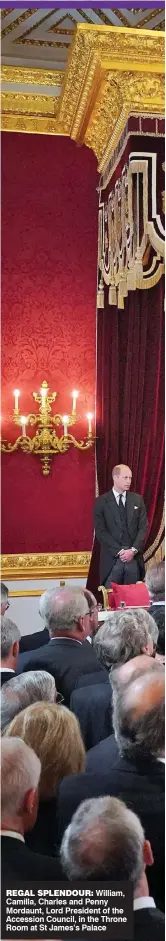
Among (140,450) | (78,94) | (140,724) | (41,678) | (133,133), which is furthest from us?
(140,450)

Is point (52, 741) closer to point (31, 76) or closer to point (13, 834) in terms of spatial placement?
point (13, 834)

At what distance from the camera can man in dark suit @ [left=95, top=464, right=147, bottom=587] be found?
5.31m

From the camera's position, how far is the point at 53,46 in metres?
5.59

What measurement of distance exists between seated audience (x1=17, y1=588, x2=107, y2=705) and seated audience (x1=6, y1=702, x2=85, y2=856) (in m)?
0.80

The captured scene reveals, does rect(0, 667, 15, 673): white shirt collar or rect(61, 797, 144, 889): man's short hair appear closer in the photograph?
rect(61, 797, 144, 889): man's short hair

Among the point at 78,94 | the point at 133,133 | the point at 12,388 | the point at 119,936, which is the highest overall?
the point at 78,94

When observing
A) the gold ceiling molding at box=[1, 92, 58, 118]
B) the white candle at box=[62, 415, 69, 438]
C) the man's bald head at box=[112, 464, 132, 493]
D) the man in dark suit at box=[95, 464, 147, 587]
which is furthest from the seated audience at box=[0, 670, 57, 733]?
the gold ceiling molding at box=[1, 92, 58, 118]

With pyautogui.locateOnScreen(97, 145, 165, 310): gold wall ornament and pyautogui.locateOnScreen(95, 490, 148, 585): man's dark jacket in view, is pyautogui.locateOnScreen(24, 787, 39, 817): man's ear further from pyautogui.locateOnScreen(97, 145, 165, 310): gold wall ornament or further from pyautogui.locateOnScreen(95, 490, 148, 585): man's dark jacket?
pyautogui.locateOnScreen(95, 490, 148, 585): man's dark jacket

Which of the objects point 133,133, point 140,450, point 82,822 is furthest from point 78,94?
point 82,822

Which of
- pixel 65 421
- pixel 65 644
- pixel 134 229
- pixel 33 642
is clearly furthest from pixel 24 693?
pixel 65 421

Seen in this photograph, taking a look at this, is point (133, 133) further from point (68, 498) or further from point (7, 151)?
point (68, 498)

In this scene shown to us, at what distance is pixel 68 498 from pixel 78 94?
8.50ft

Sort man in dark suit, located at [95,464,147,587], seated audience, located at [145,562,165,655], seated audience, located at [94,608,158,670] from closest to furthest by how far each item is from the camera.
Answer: seated audience, located at [94,608,158,670], seated audience, located at [145,562,165,655], man in dark suit, located at [95,464,147,587]

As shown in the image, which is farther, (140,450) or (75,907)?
Answer: (140,450)
